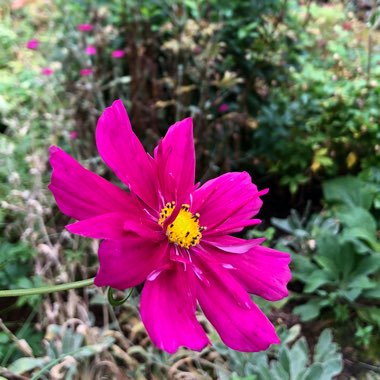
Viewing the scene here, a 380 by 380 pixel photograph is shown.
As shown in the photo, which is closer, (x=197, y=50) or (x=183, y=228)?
(x=183, y=228)

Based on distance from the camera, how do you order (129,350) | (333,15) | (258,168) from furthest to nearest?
(333,15) → (258,168) → (129,350)

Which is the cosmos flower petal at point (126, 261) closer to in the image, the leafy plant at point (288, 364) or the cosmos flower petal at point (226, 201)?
the cosmos flower petal at point (226, 201)

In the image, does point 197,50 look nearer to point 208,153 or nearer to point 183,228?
point 208,153

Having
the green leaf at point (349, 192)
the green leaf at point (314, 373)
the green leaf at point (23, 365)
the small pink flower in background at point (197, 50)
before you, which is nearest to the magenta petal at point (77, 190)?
the green leaf at point (23, 365)

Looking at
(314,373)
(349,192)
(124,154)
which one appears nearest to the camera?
(124,154)

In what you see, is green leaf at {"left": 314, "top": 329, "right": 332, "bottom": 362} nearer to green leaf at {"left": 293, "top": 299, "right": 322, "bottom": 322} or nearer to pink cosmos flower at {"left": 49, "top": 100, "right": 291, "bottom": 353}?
green leaf at {"left": 293, "top": 299, "right": 322, "bottom": 322}

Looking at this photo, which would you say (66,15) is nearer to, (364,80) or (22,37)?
(22,37)

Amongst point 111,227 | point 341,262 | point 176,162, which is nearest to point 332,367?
point 341,262

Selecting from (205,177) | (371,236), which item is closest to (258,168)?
(205,177)
